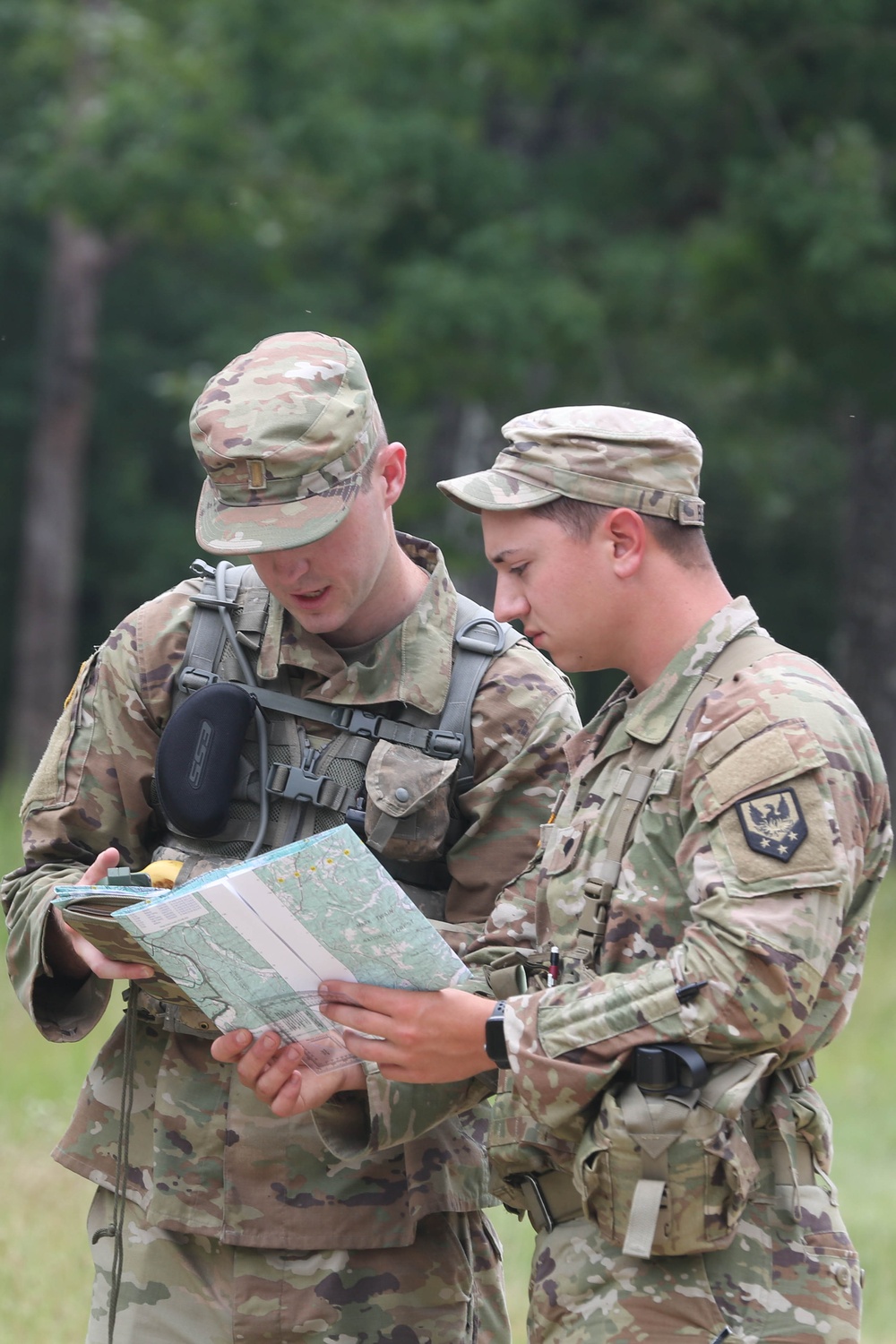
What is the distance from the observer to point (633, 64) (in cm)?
1365

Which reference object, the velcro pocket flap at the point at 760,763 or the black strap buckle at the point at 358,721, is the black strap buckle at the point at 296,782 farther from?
the velcro pocket flap at the point at 760,763

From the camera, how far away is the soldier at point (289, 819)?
287cm

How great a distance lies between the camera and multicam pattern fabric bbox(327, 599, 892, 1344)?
217cm

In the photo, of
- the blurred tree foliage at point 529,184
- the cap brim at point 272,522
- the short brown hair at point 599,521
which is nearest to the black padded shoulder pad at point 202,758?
the cap brim at point 272,522

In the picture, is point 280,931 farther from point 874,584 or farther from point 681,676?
point 874,584

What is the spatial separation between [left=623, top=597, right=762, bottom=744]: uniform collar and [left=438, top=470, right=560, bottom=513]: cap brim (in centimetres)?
29

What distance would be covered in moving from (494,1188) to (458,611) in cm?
104

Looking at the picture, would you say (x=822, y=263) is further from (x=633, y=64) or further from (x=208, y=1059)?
(x=208, y=1059)

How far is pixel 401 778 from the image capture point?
2.87 meters

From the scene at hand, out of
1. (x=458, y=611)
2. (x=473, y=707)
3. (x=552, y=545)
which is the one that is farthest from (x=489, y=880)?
(x=552, y=545)

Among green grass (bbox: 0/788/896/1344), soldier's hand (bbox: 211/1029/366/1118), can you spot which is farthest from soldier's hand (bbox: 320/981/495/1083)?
green grass (bbox: 0/788/896/1344)

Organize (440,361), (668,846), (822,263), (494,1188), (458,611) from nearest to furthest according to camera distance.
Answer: (668,846) → (494,1188) → (458,611) → (822,263) → (440,361)

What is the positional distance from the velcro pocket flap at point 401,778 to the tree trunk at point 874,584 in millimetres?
11429

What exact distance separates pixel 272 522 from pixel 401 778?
0.48m
